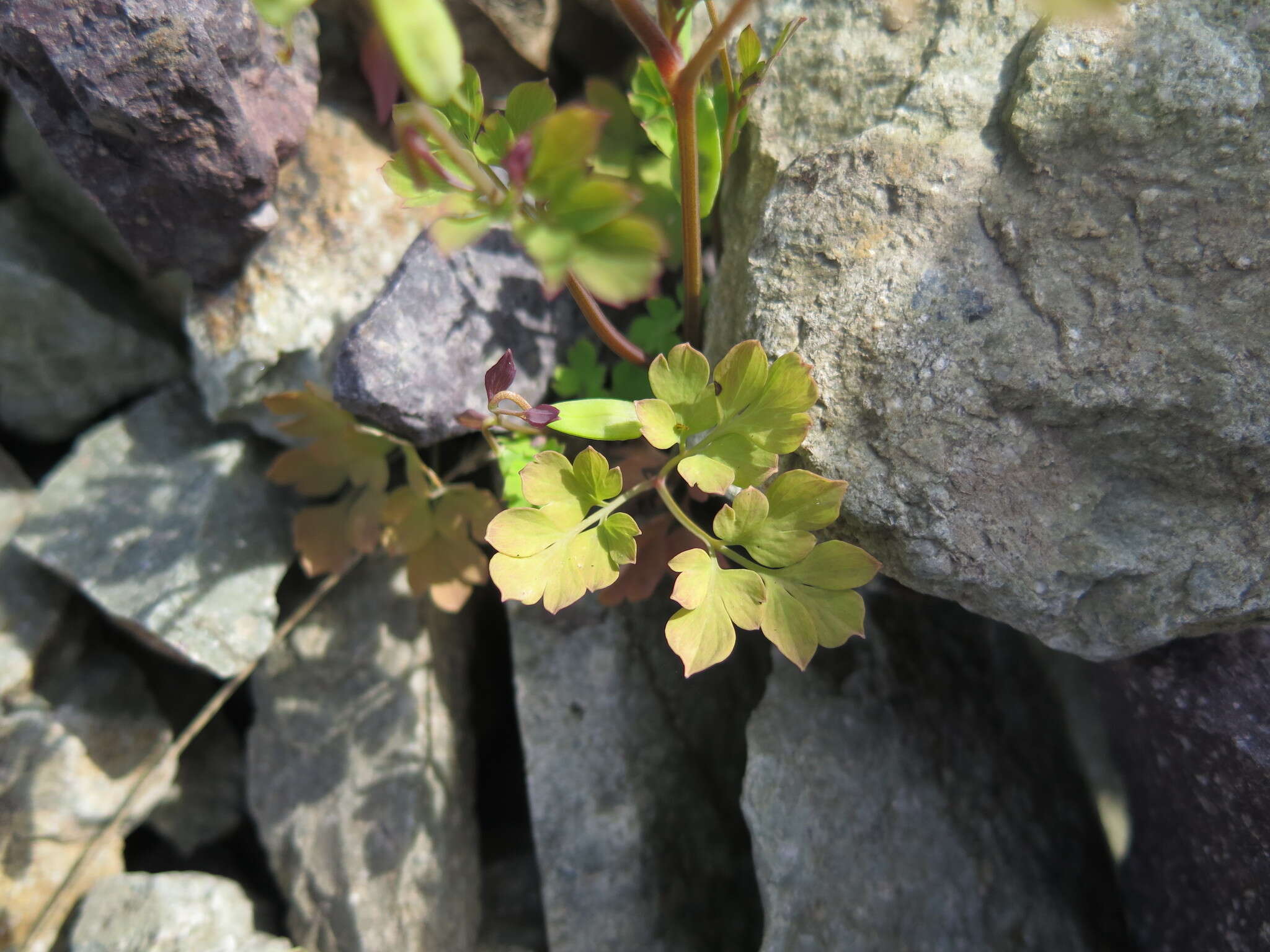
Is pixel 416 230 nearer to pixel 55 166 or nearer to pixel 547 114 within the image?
pixel 547 114

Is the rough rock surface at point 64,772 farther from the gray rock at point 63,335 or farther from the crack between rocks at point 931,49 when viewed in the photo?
the crack between rocks at point 931,49

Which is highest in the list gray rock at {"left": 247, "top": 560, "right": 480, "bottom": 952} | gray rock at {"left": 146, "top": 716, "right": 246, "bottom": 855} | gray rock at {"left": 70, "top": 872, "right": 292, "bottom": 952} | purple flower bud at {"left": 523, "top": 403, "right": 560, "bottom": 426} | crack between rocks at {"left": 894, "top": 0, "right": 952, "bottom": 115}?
crack between rocks at {"left": 894, "top": 0, "right": 952, "bottom": 115}

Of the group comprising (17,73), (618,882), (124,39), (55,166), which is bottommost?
(618,882)

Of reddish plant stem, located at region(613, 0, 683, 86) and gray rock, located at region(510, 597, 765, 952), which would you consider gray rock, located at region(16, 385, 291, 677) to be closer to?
gray rock, located at region(510, 597, 765, 952)

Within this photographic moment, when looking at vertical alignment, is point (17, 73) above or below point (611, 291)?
below

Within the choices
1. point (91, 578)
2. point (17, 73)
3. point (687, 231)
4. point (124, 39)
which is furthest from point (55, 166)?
point (687, 231)

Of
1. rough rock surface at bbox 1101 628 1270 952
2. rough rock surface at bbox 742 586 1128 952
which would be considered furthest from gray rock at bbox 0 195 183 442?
rough rock surface at bbox 1101 628 1270 952

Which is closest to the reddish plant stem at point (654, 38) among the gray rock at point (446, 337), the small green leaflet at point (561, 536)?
the small green leaflet at point (561, 536)

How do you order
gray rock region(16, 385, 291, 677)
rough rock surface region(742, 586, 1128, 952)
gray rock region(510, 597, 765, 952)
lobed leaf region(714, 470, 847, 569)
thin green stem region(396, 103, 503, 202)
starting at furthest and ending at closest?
gray rock region(16, 385, 291, 677) < gray rock region(510, 597, 765, 952) < rough rock surface region(742, 586, 1128, 952) < lobed leaf region(714, 470, 847, 569) < thin green stem region(396, 103, 503, 202)
